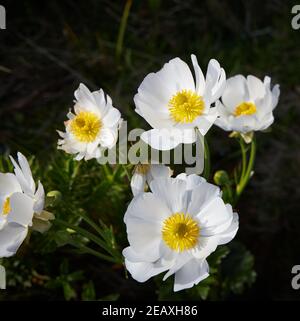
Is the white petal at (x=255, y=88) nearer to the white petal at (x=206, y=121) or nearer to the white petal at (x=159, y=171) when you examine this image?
the white petal at (x=206, y=121)

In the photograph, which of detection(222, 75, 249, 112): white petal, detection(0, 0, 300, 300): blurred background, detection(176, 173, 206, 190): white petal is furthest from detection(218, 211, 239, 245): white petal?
detection(0, 0, 300, 300): blurred background

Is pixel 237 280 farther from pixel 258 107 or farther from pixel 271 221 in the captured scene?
pixel 258 107

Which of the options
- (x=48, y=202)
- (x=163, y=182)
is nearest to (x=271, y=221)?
(x=163, y=182)

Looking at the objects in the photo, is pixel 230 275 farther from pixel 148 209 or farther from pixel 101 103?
pixel 101 103

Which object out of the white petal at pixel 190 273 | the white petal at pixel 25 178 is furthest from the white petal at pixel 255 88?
the white petal at pixel 25 178

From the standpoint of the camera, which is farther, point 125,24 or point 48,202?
point 125,24

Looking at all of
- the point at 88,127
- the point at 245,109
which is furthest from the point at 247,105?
the point at 88,127

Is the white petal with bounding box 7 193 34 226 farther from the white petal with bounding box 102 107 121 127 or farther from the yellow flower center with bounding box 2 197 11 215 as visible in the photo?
the white petal with bounding box 102 107 121 127
